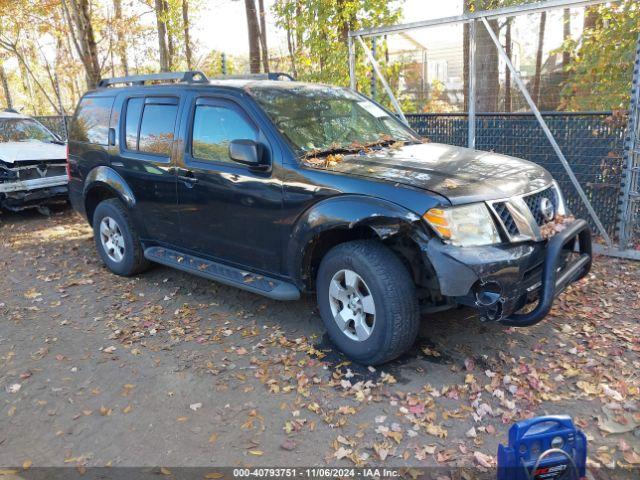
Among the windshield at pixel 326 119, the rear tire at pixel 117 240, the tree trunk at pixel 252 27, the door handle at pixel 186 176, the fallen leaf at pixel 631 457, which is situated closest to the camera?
the fallen leaf at pixel 631 457

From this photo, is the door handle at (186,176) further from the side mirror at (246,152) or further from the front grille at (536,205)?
the front grille at (536,205)

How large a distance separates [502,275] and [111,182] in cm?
407

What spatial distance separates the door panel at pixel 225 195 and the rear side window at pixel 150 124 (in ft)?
1.01

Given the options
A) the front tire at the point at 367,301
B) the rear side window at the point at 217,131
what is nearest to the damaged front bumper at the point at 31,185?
the rear side window at the point at 217,131

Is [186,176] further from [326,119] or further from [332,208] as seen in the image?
[332,208]

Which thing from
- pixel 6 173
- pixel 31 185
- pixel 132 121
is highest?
pixel 132 121

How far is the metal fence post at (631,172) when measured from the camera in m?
5.34

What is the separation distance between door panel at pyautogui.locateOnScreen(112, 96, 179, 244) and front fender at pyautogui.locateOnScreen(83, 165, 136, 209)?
0.23 feet

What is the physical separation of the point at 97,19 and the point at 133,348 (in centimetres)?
1718

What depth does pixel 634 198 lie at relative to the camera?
5555 millimetres

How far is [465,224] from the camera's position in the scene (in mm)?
3357

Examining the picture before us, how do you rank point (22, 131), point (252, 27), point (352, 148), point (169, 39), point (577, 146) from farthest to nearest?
point (252, 27) → point (169, 39) → point (22, 131) → point (577, 146) → point (352, 148)

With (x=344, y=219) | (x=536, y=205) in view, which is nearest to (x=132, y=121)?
(x=344, y=219)

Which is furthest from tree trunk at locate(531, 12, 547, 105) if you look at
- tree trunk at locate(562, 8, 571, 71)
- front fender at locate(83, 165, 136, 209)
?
front fender at locate(83, 165, 136, 209)
